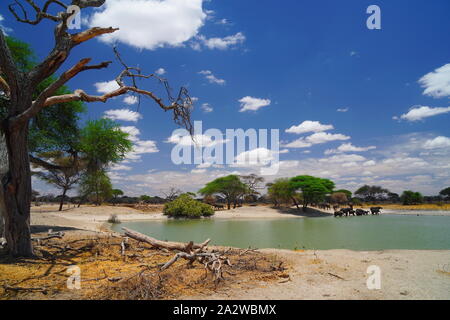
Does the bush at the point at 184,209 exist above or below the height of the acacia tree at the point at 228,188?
below

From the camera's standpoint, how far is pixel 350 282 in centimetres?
602

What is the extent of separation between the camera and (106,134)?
16359 mm

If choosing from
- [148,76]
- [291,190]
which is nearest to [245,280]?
[148,76]

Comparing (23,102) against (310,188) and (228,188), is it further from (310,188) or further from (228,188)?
(228,188)

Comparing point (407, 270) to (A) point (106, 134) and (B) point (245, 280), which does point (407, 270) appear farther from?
(A) point (106, 134)

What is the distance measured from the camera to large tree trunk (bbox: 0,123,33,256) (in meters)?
6.84

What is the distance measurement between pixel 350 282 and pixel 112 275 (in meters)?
5.42

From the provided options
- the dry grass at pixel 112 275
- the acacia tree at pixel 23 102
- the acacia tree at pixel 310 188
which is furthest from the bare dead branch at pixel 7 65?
the acacia tree at pixel 310 188

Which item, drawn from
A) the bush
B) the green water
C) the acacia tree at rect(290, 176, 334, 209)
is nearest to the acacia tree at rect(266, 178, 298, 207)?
the acacia tree at rect(290, 176, 334, 209)

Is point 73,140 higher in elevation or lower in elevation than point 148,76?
lower

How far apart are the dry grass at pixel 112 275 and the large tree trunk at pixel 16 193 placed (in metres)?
0.49

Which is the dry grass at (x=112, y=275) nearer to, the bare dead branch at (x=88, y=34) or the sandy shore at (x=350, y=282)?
the sandy shore at (x=350, y=282)

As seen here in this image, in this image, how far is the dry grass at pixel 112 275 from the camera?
16.3 feet
